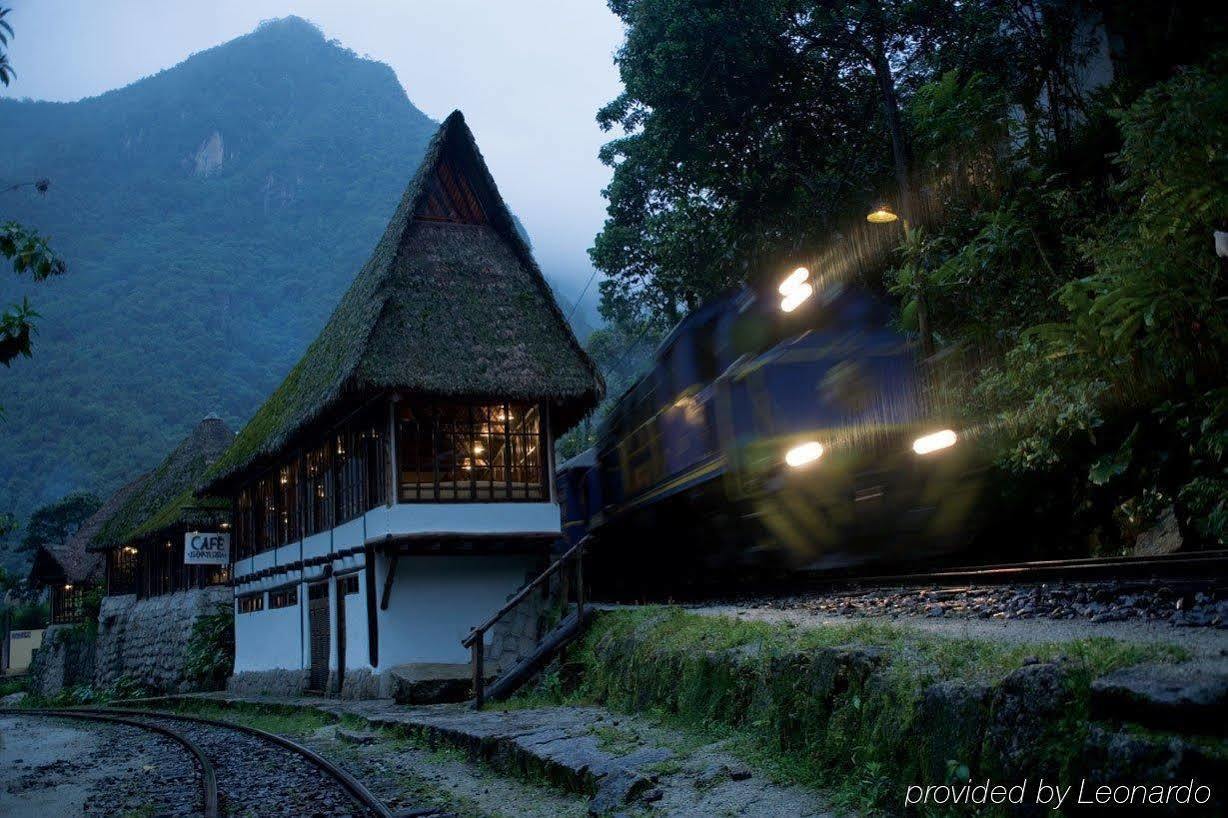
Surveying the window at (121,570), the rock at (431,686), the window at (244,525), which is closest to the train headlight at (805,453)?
the rock at (431,686)

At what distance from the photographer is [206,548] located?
24516mm

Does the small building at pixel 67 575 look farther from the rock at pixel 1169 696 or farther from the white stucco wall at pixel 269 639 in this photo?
the rock at pixel 1169 696

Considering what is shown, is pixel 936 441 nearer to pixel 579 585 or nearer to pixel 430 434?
pixel 579 585

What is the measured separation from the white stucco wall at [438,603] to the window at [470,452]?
122 centimetres

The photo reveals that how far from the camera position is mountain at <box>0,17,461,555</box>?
7531 centimetres

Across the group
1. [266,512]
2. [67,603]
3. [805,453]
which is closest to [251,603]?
[266,512]

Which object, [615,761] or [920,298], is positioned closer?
[615,761]

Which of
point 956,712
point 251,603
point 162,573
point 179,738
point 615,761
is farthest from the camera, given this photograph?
point 162,573

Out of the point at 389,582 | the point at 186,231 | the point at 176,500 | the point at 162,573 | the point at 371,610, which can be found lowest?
the point at 371,610

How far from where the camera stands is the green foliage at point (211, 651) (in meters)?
25.7

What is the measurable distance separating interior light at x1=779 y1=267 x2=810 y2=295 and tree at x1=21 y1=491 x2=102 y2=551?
60.0 metres

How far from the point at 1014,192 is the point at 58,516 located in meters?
64.2

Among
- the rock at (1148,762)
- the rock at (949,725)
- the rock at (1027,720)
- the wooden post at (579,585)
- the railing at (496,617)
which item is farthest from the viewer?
the wooden post at (579,585)

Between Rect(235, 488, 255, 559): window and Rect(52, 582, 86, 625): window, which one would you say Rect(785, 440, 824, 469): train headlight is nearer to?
Rect(235, 488, 255, 559): window
